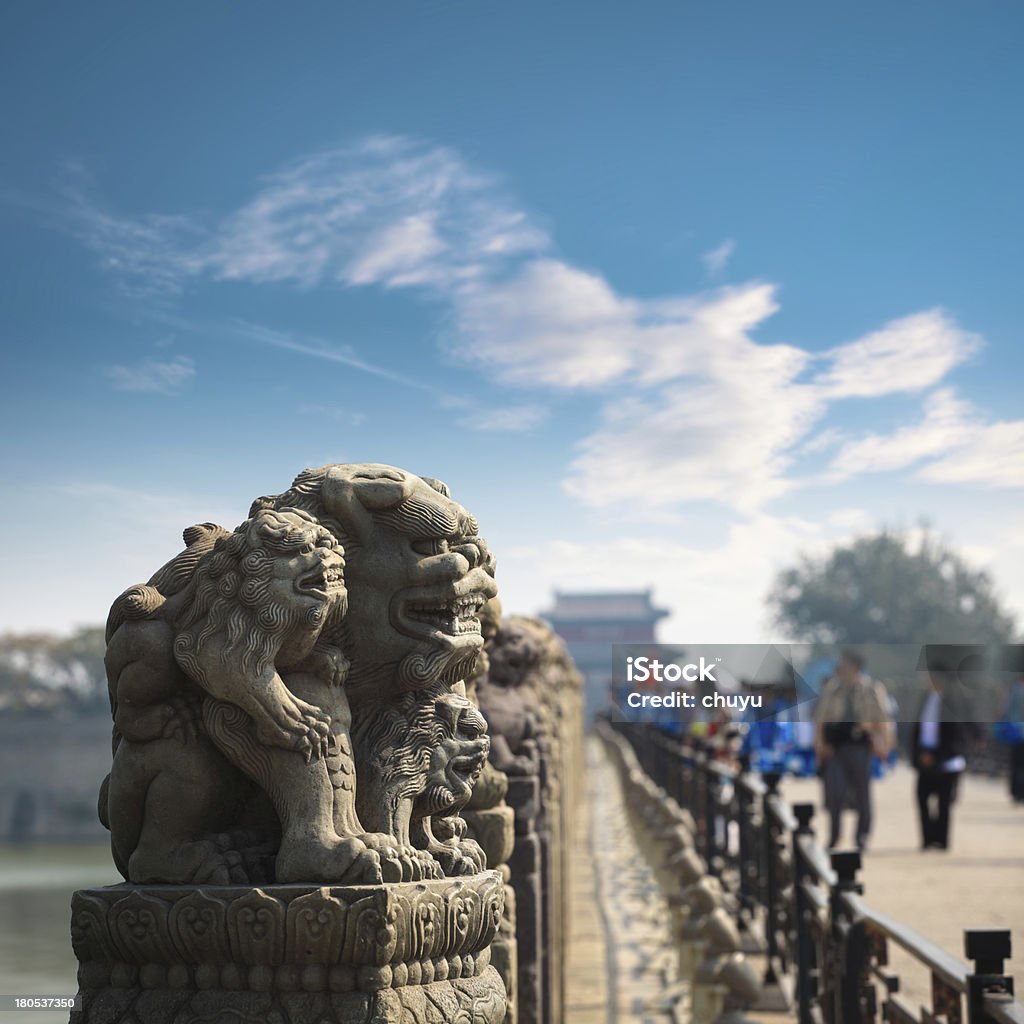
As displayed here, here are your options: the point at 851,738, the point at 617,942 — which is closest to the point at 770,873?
the point at 617,942

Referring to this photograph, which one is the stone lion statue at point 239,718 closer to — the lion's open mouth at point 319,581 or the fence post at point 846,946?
the lion's open mouth at point 319,581

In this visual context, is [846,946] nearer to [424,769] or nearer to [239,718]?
[424,769]

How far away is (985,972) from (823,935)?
212 centimetres

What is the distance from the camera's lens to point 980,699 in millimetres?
34406

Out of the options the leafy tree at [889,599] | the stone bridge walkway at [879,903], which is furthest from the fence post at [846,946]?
the leafy tree at [889,599]

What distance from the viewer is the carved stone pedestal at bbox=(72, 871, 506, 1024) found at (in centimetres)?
246

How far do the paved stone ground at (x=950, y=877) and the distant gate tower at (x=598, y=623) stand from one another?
5567cm

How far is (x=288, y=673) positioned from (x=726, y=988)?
439 centimetres

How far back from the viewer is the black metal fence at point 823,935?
3258 millimetres

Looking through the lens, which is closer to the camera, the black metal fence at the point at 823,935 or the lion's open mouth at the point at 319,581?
the lion's open mouth at the point at 319,581

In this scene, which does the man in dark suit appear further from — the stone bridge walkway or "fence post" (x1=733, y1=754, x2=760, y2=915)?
"fence post" (x1=733, y1=754, x2=760, y2=915)

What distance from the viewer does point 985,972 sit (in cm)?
326

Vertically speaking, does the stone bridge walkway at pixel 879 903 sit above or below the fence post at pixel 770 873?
below

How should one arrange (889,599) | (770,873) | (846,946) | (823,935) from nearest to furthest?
1. (846,946)
2. (823,935)
3. (770,873)
4. (889,599)
